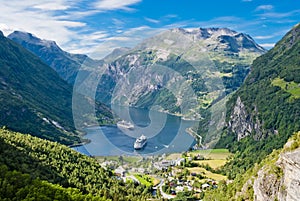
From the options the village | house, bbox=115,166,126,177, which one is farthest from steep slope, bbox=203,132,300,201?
house, bbox=115,166,126,177

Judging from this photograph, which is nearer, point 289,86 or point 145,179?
point 145,179

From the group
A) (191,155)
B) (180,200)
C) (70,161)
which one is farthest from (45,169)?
(191,155)

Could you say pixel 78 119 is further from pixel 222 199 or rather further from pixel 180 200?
pixel 222 199

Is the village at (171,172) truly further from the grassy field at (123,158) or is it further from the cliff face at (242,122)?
the cliff face at (242,122)

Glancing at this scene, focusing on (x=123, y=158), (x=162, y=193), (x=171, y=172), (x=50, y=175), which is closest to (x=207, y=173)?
(x=171, y=172)

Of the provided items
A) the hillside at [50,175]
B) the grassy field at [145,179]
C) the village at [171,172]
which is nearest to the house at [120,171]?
the village at [171,172]

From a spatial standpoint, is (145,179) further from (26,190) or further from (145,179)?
(26,190)
